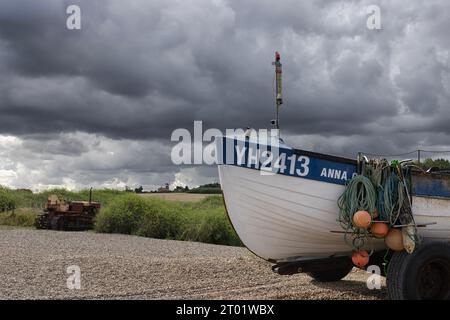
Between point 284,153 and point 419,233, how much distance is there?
2.32 meters

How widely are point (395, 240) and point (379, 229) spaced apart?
0.26m

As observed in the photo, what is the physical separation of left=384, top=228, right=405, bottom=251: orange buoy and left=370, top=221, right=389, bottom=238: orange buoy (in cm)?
9

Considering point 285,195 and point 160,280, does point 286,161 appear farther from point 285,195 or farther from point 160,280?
point 160,280

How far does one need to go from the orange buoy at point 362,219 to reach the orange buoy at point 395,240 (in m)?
0.49

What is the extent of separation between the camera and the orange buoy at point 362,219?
688 cm

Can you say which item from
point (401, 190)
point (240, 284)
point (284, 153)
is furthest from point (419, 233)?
point (240, 284)

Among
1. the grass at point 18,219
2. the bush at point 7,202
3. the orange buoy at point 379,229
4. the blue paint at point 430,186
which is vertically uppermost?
the blue paint at point 430,186

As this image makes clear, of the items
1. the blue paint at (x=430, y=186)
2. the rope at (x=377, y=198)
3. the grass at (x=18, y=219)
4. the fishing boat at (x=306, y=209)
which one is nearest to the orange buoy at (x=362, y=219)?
the fishing boat at (x=306, y=209)

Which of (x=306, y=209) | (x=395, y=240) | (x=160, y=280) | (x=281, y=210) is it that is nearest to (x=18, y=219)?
(x=160, y=280)

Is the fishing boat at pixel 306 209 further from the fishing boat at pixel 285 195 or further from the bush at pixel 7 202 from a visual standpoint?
the bush at pixel 7 202

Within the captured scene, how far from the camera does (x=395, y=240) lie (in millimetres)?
7164

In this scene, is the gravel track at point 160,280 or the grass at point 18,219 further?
the grass at point 18,219

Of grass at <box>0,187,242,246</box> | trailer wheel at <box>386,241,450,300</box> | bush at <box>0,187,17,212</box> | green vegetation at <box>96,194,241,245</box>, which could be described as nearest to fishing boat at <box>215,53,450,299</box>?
trailer wheel at <box>386,241,450,300</box>

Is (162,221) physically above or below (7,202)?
below
